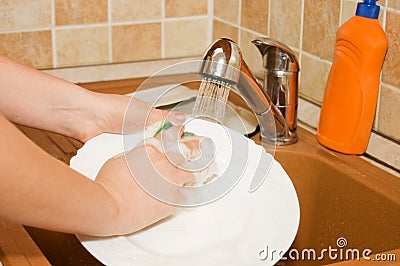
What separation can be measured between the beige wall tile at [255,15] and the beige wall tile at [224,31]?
34 mm

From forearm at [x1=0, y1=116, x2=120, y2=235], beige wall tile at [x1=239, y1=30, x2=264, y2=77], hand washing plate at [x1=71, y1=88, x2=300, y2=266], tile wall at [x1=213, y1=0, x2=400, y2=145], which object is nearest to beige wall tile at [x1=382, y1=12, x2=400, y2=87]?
tile wall at [x1=213, y1=0, x2=400, y2=145]

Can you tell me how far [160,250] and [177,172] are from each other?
3.8 inches

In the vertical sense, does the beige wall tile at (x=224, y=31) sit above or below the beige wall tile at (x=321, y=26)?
below

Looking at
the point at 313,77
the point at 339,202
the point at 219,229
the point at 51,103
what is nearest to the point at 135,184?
the point at 219,229

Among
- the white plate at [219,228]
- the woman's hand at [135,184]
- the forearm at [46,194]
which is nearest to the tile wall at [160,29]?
the white plate at [219,228]

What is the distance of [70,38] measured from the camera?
4.24 ft

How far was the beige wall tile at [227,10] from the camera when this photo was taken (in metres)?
1.33

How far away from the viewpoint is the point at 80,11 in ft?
4.22

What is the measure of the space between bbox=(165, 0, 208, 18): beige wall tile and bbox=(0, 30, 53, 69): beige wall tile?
23 cm

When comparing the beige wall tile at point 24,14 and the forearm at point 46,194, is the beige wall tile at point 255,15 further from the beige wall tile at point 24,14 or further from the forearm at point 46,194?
the forearm at point 46,194

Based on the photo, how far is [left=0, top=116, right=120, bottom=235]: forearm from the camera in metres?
0.64

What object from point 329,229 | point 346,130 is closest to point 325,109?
point 346,130

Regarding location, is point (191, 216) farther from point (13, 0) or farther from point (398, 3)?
point (13, 0)

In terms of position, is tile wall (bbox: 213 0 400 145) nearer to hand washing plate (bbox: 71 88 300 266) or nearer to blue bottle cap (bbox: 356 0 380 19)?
blue bottle cap (bbox: 356 0 380 19)
